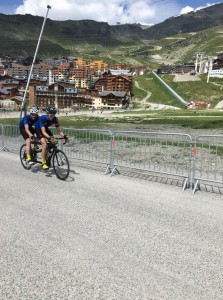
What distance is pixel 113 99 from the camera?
409 feet

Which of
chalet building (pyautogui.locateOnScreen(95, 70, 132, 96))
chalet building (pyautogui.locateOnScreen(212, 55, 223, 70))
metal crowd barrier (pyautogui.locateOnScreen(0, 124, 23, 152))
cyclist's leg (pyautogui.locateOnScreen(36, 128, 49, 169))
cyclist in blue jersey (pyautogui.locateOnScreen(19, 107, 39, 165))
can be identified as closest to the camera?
cyclist's leg (pyautogui.locateOnScreen(36, 128, 49, 169))

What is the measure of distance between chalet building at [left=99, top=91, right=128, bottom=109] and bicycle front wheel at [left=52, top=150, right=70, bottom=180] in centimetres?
11390

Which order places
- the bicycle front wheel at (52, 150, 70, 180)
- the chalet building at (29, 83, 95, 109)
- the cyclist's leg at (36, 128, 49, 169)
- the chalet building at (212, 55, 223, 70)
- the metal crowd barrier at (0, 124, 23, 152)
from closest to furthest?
the bicycle front wheel at (52, 150, 70, 180) → the cyclist's leg at (36, 128, 49, 169) → the metal crowd barrier at (0, 124, 23, 152) → the chalet building at (29, 83, 95, 109) → the chalet building at (212, 55, 223, 70)

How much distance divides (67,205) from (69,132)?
23.4ft

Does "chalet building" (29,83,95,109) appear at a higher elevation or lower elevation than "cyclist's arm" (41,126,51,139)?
lower

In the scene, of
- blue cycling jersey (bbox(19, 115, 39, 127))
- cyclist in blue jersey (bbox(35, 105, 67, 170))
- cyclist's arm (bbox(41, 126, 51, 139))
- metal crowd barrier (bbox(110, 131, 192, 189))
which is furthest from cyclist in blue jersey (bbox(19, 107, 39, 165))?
metal crowd barrier (bbox(110, 131, 192, 189))

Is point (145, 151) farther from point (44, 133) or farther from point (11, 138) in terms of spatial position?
point (11, 138)

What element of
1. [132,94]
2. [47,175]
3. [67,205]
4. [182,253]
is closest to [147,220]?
[182,253]

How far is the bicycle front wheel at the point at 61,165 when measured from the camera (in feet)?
30.8

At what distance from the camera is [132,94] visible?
13862cm

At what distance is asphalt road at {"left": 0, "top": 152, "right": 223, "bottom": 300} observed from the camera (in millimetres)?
3891

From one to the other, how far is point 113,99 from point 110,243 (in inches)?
4797

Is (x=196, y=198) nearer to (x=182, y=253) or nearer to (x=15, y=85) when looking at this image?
(x=182, y=253)

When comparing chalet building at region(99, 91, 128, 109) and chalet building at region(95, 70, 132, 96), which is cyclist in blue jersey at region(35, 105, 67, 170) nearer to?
chalet building at region(99, 91, 128, 109)
